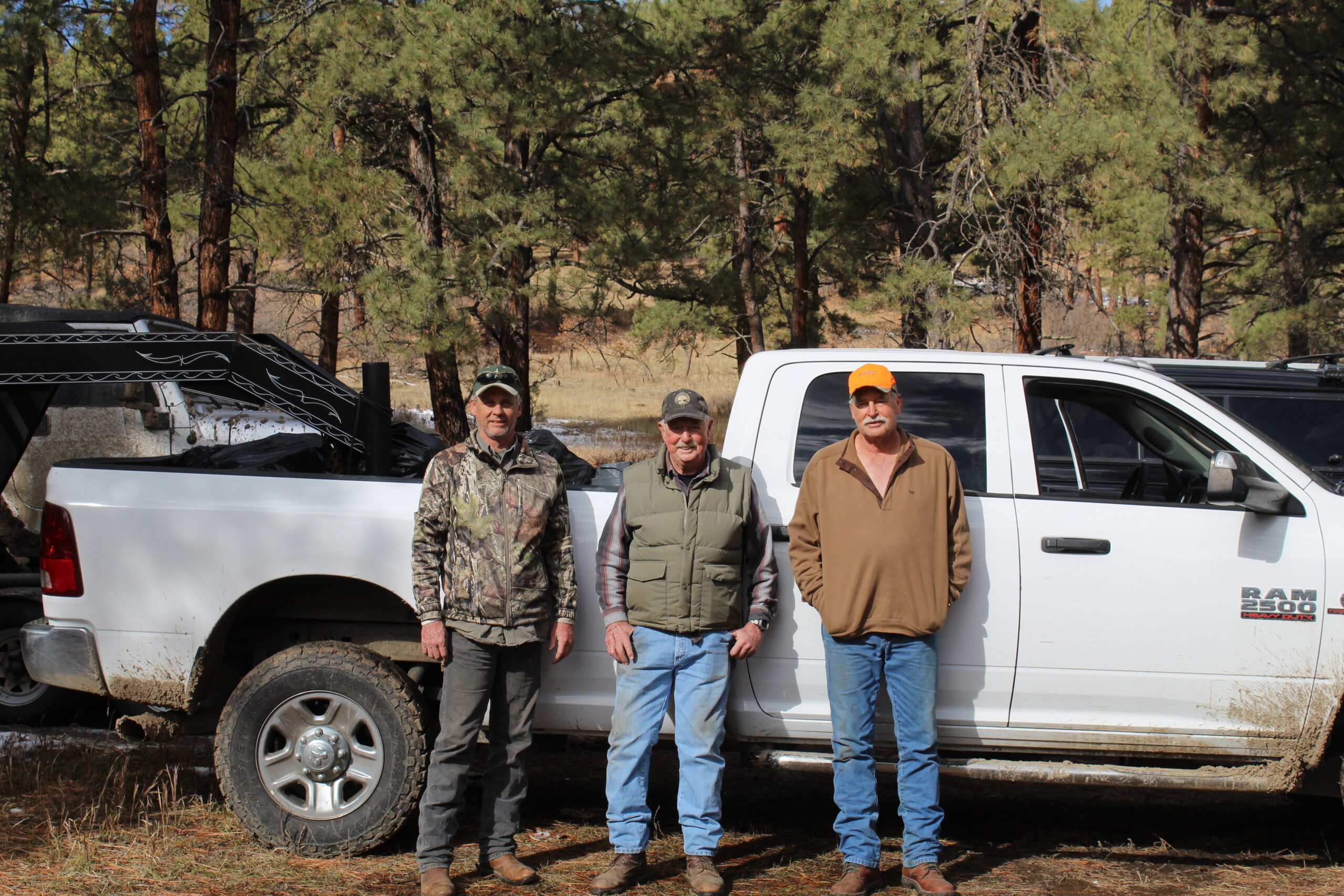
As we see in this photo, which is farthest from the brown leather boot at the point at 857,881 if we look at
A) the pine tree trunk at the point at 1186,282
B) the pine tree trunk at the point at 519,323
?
the pine tree trunk at the point at 1186,282

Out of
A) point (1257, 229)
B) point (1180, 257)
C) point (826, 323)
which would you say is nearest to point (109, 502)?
point (1180, 257)

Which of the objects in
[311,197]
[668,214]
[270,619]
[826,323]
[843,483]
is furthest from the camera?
[826,323]

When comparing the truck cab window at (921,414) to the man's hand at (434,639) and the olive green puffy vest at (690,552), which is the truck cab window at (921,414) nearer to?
the olive green puffy vest at (690,552)

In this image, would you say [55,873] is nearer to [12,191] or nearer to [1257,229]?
[12,191]

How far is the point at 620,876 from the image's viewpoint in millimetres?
4086

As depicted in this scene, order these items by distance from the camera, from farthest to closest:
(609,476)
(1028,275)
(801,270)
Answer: (801,270) < (1028,275) < (609,476)

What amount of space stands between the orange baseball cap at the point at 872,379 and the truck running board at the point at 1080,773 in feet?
4.57

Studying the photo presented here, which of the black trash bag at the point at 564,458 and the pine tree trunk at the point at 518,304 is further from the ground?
the pine tree trunk at the point at 518,304

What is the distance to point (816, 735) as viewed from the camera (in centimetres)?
441

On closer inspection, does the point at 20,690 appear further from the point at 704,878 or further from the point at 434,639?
the point at 704,878

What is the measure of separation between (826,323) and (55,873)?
73.3ft

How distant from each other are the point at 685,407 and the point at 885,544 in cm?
85

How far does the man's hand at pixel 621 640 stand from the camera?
13.6 feet

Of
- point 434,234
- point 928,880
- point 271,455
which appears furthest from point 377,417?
point 434,234
